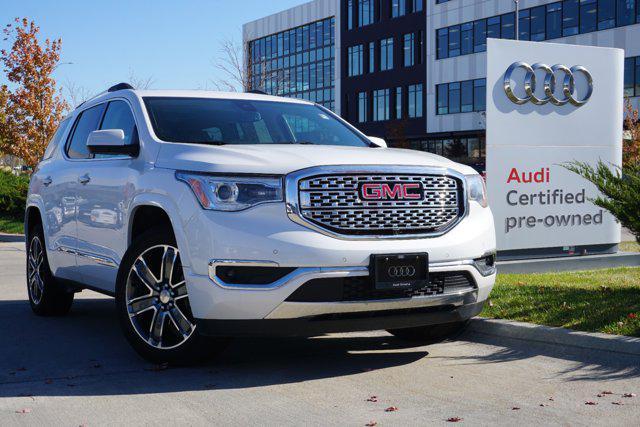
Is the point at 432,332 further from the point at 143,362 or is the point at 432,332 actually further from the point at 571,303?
the point at 143,362

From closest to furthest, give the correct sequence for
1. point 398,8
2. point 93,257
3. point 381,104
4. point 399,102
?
point 93,257 → point 398,8 → point 399,102 → point 381,104

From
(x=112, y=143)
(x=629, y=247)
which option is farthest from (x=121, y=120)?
(x=629, y=247)

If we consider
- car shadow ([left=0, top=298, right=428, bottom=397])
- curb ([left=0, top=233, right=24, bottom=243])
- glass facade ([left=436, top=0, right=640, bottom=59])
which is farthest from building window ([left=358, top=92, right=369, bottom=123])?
car shadow ([left=0, top=298, right=428, bottom=397])

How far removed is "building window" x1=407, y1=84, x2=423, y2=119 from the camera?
2367 inches

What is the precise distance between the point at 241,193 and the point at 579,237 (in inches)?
341

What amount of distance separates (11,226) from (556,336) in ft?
70.5

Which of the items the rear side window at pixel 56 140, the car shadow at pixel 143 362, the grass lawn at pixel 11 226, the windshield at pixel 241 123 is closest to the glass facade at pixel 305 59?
the grass lawn at pixel 11 226

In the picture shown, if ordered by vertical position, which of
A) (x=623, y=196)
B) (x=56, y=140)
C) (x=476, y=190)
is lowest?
(x=623, y=196)

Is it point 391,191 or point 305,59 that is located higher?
point 305,59

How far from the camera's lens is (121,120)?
7289mm

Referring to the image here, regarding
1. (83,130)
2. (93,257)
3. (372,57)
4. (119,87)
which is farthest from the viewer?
(372,57)

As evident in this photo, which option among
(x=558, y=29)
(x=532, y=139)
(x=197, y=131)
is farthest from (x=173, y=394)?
(x=558, y=29)

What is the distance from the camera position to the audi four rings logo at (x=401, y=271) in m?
5.63

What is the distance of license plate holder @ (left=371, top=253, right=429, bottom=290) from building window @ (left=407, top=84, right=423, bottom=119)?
55.0 m
